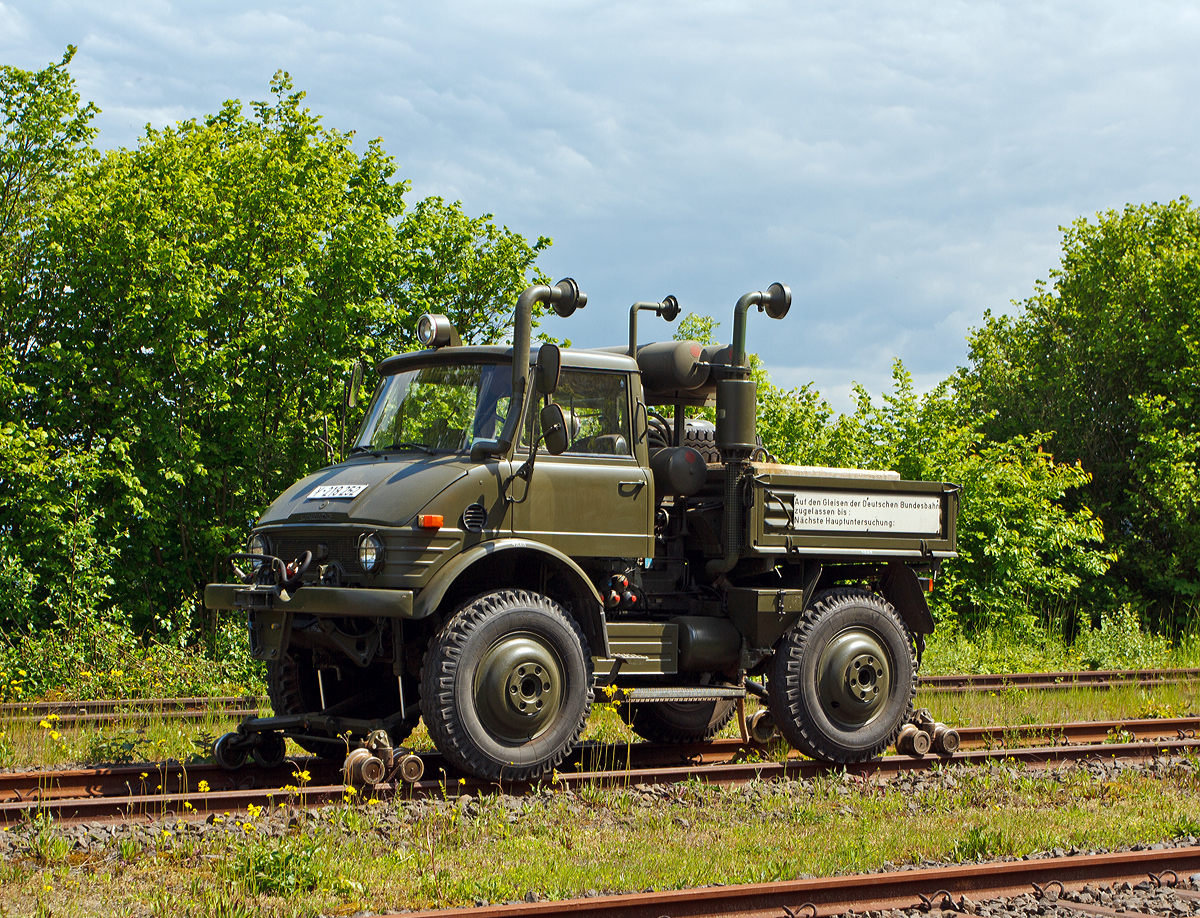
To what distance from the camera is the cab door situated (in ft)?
25.8

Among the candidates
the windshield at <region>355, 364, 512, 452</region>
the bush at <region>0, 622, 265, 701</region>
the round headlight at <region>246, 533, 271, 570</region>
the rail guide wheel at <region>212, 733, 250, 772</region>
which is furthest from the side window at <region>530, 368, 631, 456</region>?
the bush at <region>0, 622, 265, 701</region>

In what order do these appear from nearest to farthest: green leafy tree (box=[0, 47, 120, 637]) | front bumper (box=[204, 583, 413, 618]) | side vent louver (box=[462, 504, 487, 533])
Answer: front bumper (box=[204, 583, 413, 618]), side vent louver (box=[462, 504, 487, 533]), green leafy tree (box=[0, 47, 120, 637])

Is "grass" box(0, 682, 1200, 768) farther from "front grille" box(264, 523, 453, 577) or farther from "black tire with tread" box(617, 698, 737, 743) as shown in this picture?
"front grille" box(264, 523, 453, 577)

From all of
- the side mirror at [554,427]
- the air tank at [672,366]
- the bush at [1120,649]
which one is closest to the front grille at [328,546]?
the side mirror at [554,427]

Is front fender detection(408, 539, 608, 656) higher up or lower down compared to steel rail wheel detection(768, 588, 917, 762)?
higher up

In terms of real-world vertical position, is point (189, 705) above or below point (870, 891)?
below

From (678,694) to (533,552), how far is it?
140cm

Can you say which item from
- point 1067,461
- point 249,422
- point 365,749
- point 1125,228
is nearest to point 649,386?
point 365,749

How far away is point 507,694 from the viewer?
7.42 m

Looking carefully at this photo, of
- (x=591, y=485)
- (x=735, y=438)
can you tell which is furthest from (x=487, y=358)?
(x=735, y=438)

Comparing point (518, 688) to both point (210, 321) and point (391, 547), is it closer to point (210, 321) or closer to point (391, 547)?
point (391, 547)

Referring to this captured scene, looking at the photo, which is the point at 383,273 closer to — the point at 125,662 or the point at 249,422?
the point at 249,422

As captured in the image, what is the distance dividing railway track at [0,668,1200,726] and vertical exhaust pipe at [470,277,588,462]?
388cm

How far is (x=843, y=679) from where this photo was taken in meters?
8.88
